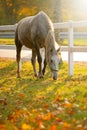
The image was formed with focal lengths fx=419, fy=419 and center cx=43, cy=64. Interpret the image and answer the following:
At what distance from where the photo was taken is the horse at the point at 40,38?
10.6m

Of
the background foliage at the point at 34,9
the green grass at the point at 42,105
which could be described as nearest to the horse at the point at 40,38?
the green grass at the point at 42,105

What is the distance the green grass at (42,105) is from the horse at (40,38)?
531 mm

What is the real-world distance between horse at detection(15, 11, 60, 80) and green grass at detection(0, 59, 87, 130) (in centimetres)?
53

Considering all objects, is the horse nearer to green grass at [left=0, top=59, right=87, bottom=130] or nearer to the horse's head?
the horse's head

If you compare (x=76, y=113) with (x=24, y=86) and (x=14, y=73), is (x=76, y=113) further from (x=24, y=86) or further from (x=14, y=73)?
(x=14, y=73)

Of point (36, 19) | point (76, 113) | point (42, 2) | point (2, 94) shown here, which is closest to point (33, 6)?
point (42, 2)

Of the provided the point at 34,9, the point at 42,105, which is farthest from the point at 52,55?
the point at 34,9

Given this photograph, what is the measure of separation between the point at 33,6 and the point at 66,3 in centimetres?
780

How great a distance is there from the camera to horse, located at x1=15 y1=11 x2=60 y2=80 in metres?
10.6

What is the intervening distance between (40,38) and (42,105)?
4635 mm

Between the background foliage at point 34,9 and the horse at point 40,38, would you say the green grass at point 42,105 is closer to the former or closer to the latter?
the horse at point 40,38

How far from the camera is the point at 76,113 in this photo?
19.4 ft

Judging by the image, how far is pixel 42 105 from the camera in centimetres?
716

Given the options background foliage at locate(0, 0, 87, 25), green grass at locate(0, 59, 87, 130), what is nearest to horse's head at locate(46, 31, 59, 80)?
green grass at locate(0, 59, 87, 130)
